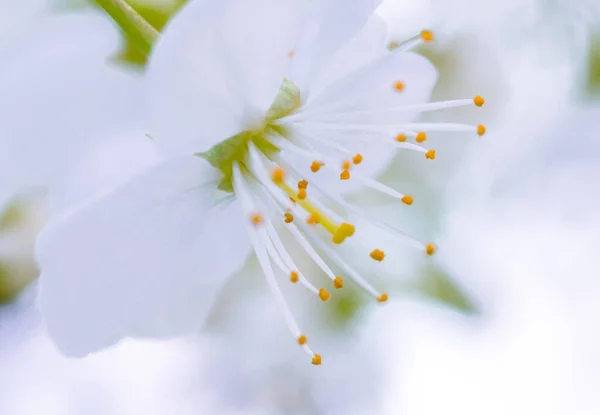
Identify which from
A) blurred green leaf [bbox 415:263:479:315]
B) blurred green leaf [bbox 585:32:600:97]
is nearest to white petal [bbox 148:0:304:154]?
blurred green leaf [bbox 415:263:479:315]

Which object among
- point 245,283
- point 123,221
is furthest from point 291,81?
point 245,283

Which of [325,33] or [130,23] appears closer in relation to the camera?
[130,23]

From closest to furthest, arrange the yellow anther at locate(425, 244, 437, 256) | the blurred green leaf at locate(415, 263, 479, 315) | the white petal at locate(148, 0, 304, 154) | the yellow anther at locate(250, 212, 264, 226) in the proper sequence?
the white petal at locate(148, 0, 304, 154) → the yellow anther at locate(250, 212, 264, 226) → the yellow anther at locate(425, 244, 437, 256) → the blurred green leaf at locate(415, 263, 479, 315)

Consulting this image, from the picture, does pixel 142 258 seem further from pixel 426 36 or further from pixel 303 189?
pixel 426 36

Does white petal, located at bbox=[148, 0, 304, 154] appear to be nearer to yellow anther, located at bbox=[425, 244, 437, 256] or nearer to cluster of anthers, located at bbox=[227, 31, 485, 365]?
cluster of anthers, located at bbox=[227, 31, 485, 365]

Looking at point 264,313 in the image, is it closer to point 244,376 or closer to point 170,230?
point 244,376

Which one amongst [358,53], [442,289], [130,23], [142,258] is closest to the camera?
[130,23]

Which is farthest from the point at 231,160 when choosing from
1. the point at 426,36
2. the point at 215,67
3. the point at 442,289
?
the point at 442,289
